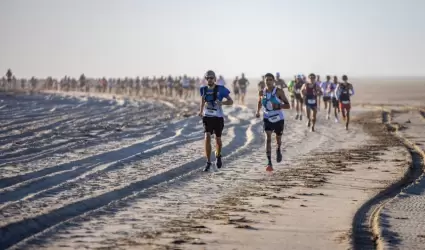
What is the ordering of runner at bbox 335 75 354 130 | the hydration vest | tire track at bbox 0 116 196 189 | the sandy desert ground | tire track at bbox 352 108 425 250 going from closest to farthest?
tire track at bbox 352 108 425 250, the sandy desert ground, tire track at bbox 0 116 196 189, the hydration vest, runner at bbox 335 75 354 130

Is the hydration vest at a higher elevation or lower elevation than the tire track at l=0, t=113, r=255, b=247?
higher

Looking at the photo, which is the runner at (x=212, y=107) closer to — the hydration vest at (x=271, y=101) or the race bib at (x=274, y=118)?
the hydration vest at (x=271, y=101)

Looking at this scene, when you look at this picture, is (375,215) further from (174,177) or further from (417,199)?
(174,177)

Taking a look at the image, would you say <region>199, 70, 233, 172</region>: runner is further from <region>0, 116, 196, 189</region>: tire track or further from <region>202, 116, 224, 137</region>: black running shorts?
<region>0, 116, 196, 189</region>: tire track

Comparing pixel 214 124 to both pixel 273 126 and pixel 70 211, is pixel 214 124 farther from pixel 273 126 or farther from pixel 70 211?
pixel 70 211

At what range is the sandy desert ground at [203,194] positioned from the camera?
6352 mm

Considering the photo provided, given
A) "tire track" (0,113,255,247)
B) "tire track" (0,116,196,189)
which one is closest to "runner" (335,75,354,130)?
"tire track" (0,116,196,189)

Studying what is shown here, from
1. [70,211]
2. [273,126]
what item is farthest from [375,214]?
[273,126]

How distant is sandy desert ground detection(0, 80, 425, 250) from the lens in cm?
635

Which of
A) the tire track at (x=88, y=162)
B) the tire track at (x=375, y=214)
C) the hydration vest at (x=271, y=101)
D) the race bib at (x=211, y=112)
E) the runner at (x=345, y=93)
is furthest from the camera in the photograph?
the runner at (x=345, y=93)

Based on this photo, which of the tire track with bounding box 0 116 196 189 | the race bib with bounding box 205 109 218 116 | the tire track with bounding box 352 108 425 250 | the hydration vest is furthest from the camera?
the hydration vest

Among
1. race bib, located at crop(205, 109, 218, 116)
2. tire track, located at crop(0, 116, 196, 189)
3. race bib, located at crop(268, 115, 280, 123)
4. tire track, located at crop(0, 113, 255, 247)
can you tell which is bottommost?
tire track, located at crop(0, 113, 255, 247)

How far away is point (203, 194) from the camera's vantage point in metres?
8.82

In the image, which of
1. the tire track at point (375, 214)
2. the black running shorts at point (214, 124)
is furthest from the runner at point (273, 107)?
the tire track at point (375, 214)
